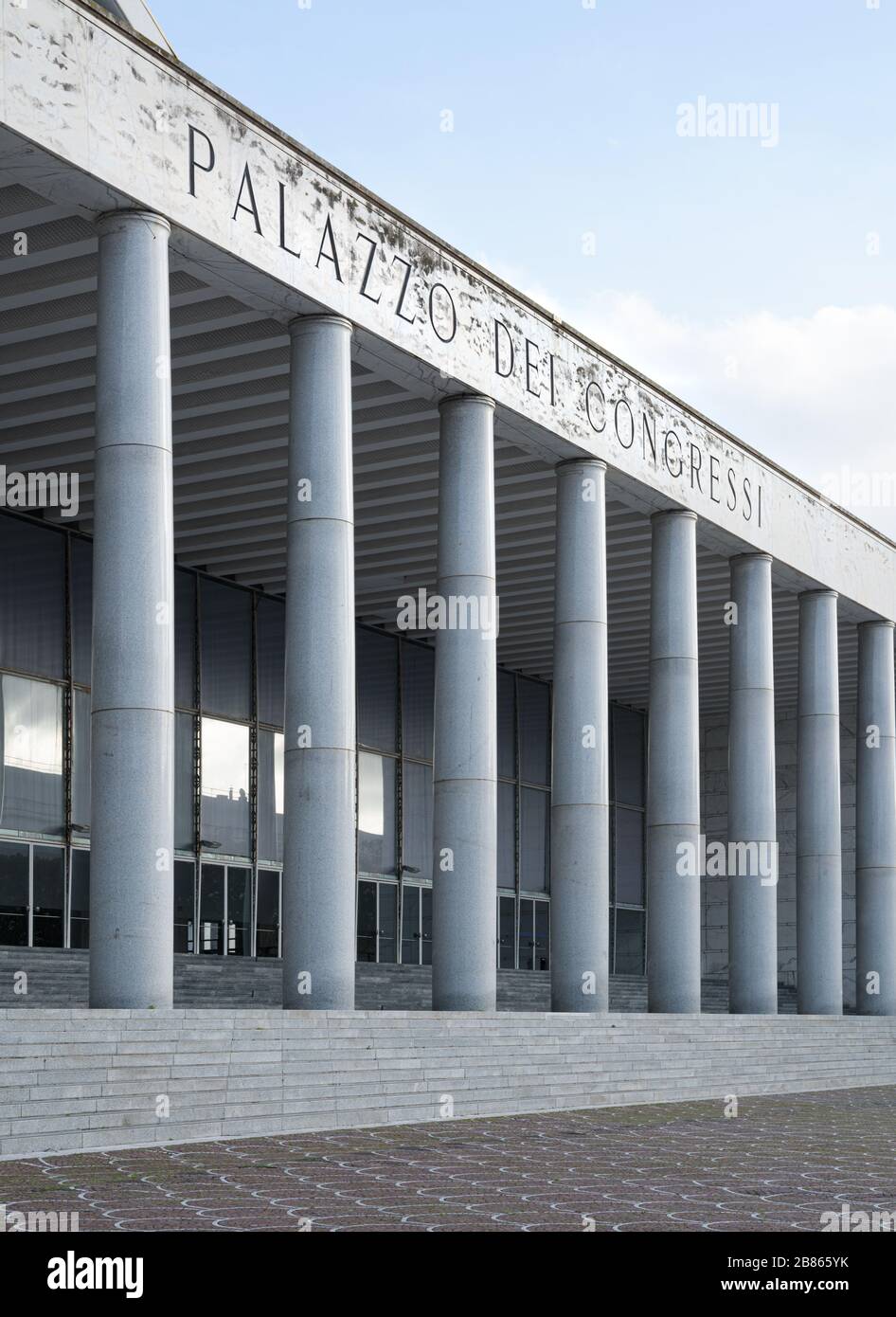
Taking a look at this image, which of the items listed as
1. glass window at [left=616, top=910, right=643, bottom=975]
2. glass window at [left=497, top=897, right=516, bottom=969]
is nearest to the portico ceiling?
glass window at [left=497, top=897, right=516, bottom=969]

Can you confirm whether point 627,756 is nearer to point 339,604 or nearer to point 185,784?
point 185,784

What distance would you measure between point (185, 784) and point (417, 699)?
879 centimetres

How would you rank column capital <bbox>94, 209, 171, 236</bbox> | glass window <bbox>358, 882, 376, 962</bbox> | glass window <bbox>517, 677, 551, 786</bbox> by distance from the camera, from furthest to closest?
glass window <bbox>517, 677, 551, 786</bbox> → glass window <bbox>358, 882, 376, 962</bbox> → column capital <bbox>94, 209, 171, 236</bbox>

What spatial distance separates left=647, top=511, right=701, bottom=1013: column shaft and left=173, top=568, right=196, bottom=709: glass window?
1013cm

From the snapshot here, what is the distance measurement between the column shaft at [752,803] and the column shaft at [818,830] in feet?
8.71

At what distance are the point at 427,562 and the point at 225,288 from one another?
48.1 ft

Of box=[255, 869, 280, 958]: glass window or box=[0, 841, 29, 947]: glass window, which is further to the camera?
box=[255, 869, 280, 958]: glass window

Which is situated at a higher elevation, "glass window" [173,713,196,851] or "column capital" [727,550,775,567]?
"column capital" [727,550,775,567]

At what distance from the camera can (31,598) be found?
30.1m

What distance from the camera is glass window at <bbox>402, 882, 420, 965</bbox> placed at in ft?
132
